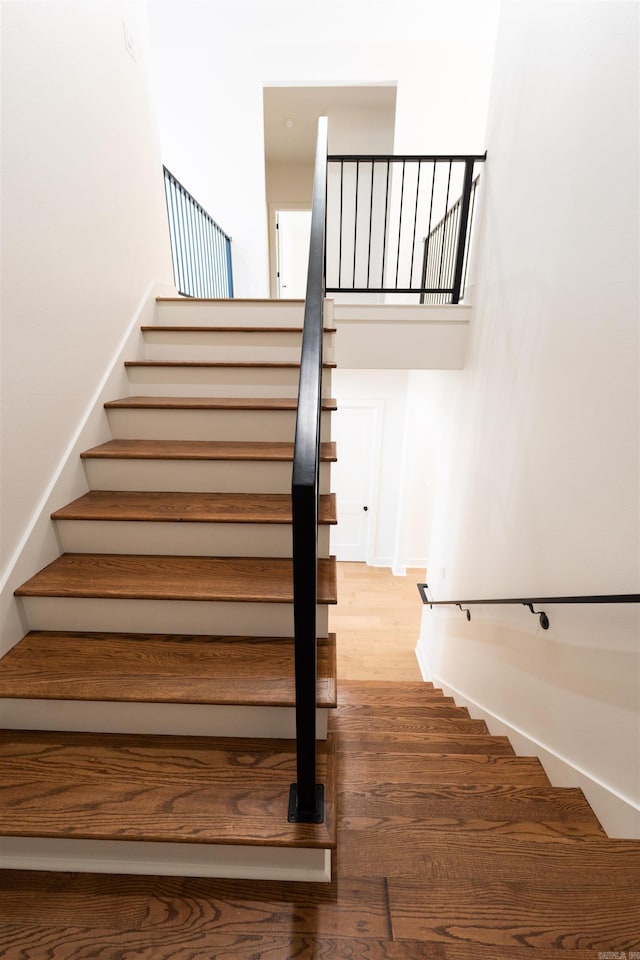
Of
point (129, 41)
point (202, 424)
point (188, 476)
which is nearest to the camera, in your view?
point (188, 476)

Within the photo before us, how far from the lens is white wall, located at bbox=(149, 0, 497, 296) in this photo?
4363 millimetres

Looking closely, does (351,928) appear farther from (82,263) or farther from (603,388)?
(82,263)

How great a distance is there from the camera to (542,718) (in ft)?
5.81

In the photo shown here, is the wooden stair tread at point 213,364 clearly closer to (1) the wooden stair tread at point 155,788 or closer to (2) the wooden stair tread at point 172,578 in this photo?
(2) the wooden stair tread at point 172,578

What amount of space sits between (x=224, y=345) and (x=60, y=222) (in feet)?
2.90

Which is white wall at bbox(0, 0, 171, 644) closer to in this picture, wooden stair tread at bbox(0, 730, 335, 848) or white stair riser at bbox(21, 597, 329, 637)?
white stair riser at bbox(21, 597, 329, 637)

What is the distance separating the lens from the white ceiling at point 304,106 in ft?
16.3

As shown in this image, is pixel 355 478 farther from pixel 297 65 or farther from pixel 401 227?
pixel 297 65

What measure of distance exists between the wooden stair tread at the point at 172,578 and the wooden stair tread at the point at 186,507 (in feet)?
0.53

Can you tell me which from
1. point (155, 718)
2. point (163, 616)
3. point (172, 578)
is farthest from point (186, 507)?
point (155, 718)

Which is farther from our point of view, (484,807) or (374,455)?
(374,455)

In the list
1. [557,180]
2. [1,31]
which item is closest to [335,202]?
[557,180]

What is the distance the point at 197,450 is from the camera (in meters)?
1.95

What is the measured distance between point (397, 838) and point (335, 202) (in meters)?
6.18
